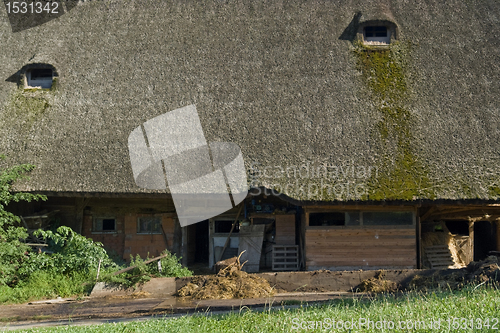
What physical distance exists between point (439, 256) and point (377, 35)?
660 centimetres

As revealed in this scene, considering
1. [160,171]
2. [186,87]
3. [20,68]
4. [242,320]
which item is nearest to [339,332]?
[242,320]

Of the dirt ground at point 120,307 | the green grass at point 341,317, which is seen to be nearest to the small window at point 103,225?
the dirt ground at point 120,307

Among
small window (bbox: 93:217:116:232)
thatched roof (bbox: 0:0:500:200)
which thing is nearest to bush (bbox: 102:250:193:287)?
thatched roof (bbox: 0:0:500:200)

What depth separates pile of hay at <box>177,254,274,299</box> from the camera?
9.34 meters

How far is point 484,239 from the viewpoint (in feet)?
46.0

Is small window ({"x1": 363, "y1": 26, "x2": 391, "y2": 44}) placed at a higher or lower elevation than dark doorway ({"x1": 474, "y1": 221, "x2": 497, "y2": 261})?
higher

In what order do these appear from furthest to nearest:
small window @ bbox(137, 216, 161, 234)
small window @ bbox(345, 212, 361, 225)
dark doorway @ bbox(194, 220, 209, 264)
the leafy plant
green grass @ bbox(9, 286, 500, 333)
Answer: dark doorway @ bbox(194, 220, 209, 264), small window @ bbox(137, 216, 161, 234), small window @ bbox(345, 212, 361, 225), the leafy plant, green grass @ bbox(9, 286, 500, 333)

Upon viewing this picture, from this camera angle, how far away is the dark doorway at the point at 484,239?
43.8 feet

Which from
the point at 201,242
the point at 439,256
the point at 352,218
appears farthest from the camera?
the point at 201,242

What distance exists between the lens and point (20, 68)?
45.1ft

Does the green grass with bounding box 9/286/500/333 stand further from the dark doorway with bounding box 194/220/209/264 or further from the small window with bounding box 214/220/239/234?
the dark doorway with bounding box 194/220/209/264

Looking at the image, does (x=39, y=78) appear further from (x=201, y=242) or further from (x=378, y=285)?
Answer: (x=378, y=285)

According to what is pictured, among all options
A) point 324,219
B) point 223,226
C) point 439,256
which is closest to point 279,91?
point 324,219

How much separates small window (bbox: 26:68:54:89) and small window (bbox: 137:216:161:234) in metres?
4.81
